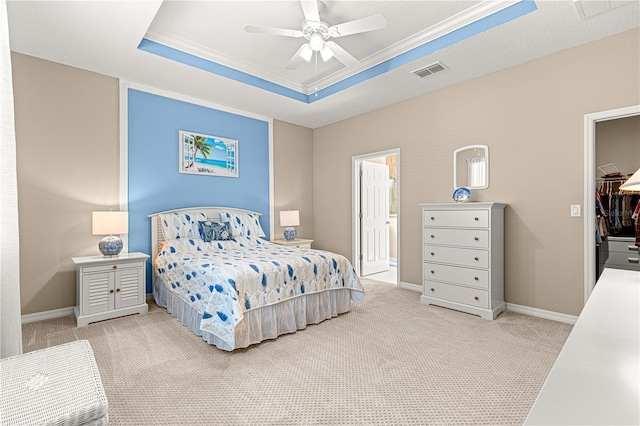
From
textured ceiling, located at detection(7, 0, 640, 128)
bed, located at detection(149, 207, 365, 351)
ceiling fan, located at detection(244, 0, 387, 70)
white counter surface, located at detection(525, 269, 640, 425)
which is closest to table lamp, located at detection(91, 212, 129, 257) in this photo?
bed, located at detection(149, 207, 365, 351)

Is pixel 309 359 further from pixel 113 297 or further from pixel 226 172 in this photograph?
pixel 226 172

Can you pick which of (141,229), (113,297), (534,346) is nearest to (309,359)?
(534,346)

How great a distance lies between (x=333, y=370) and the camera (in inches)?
88.5

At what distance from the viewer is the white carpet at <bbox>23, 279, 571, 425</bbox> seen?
70.6 inches

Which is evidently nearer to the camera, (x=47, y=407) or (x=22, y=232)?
(x=47, y=407)

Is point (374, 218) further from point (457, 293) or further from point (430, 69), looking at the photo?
point (430, 69)

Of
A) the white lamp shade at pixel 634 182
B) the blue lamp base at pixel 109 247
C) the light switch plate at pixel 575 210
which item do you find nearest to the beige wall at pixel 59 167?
the blue lamp base at pixel 109 247

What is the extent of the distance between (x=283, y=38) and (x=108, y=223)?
2.69 metres

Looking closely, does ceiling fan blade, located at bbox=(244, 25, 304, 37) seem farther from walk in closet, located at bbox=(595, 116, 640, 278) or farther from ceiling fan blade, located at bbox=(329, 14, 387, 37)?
walk in closet, located at bbox=(595, 116, 640, 278)

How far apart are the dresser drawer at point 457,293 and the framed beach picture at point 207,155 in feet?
10.5

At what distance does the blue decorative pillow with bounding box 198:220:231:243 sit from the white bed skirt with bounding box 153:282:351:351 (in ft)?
2.49

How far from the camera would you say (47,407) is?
3.58 feet

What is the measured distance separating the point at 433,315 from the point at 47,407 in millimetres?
3188

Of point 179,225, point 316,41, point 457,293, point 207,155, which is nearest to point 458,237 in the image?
point 457,293
